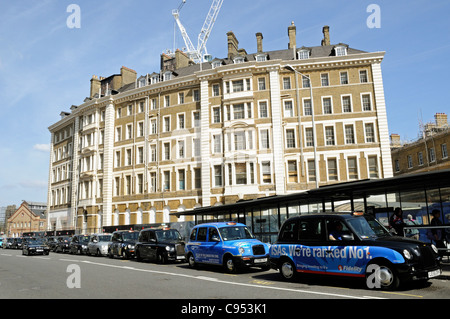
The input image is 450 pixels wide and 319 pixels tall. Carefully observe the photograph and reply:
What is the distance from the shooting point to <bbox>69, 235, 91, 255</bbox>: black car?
2938 cm

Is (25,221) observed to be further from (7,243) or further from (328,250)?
(328,250)

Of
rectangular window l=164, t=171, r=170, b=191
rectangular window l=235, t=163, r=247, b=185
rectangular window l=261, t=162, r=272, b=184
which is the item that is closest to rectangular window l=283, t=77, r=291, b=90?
rectangular window l=261, t=162, r=272, b=184

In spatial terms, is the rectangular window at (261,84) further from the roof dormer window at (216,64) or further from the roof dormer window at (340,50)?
the roof dormer window at (340,50)

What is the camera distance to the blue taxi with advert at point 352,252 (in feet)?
28.0

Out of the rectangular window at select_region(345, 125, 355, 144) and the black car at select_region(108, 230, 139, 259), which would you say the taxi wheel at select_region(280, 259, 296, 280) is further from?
the rectangular window at select_region(345, 125, 355, 144)

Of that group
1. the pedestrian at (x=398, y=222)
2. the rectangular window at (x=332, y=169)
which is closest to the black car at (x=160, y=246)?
the pedestrian at (x=398, y=222)

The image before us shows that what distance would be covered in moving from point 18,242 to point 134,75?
2899 centimetres

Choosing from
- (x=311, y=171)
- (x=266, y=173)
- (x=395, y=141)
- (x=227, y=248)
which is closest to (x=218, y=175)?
(x=266, y=173)

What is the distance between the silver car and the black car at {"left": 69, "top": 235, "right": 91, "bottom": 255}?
1123 mm

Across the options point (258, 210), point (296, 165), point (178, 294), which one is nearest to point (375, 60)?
point (296, 165)

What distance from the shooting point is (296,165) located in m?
38.4

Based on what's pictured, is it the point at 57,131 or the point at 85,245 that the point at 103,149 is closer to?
the point at 57,131

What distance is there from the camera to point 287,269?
11.0m

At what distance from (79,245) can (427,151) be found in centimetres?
4609
